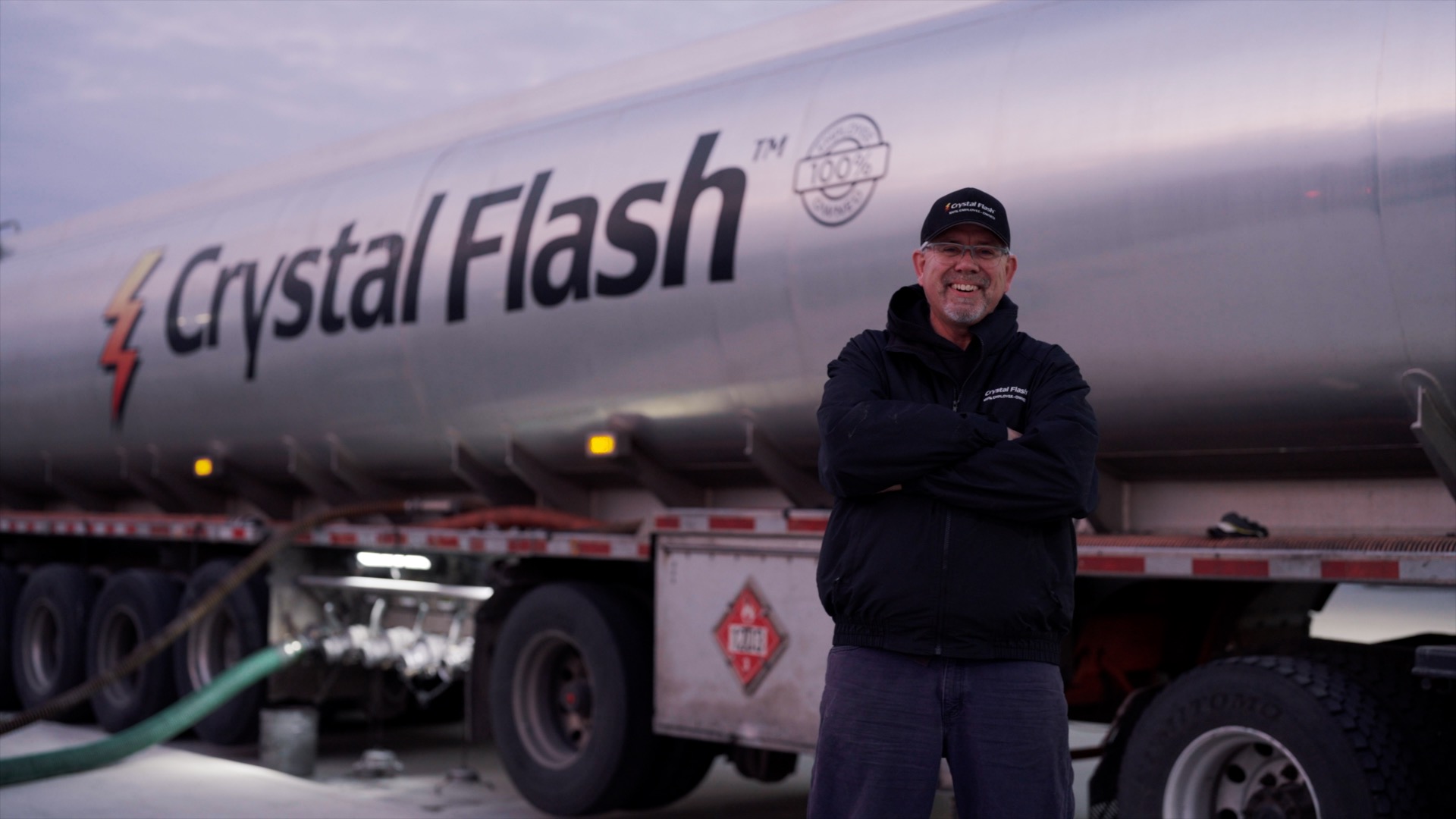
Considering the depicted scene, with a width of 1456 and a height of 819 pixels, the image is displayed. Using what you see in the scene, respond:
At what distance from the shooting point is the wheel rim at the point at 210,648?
11109 millimetres

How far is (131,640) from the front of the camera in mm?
12227

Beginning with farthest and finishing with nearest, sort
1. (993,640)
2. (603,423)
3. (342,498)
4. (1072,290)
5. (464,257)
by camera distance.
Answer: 1. (342,498)
2. (464,257)
3. (603,423)
4. (1072,290)
5. (993,640)

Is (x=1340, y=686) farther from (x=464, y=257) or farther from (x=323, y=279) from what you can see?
(x=323, y=279)

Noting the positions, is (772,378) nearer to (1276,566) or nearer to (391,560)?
(1276,566)

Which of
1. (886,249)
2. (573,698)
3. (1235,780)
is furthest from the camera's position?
(573,698)

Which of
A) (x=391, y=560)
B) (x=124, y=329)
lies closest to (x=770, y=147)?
(x=391, y=560)

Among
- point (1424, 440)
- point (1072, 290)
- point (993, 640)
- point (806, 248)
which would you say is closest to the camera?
point (993, 640)

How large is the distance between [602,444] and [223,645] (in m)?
4.89

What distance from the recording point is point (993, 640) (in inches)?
126

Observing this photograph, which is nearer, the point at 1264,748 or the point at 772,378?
the point at 1264,748

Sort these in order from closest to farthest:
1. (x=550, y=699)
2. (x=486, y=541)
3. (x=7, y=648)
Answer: (x=550, y=699)
(x=486, y=541)
(x=7, y=648)

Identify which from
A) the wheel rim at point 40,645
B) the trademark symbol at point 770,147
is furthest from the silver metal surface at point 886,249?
the wheel rim at point 40,645

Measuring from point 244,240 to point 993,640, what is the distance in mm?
8091

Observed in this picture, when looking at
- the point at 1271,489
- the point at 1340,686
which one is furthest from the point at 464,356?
the point at 1340,686
